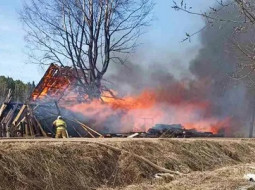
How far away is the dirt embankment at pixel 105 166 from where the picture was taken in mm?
12031

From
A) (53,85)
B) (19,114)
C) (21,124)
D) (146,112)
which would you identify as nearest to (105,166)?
(21,124)

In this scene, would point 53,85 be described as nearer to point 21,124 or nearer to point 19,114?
point 19,114

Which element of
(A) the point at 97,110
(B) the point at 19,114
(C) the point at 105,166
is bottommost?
(C) the point at 105,166

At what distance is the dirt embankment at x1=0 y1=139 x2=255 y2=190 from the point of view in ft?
39.5

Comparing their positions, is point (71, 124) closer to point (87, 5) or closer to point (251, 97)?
point (87, 5)

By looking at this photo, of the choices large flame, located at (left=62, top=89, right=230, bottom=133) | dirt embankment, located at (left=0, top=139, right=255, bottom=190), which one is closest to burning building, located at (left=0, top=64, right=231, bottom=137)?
large flame, located at (left=62, top=89, right=230, bottom=133)

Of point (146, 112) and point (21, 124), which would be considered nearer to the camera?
point (21, 124)

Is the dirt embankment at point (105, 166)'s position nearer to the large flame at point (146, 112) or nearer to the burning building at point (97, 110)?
the burning building at point (97, 110)

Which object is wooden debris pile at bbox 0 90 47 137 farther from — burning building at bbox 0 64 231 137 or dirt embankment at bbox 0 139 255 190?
dirt embankment at bbox 0 139 255 190

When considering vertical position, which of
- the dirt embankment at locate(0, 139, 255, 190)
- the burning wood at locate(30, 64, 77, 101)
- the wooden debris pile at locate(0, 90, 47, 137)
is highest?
the burning wood at locate(30, 64, 77, 101)

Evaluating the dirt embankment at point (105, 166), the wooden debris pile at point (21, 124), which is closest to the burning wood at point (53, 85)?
the wooden debris pile at point (21, 124)

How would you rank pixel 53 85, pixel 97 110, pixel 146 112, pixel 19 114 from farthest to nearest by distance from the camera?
pixel 146 112 < pixel 53 85 < pixel 97 110 < pixel 19 114

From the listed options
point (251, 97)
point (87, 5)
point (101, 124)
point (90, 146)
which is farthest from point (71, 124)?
point (251, 97)

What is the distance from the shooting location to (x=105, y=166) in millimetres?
14359
